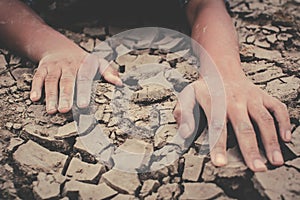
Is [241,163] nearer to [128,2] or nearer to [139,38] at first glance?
[139,38]

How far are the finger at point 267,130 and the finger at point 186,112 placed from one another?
166 millimetres

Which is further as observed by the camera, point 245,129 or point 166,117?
point 166,117

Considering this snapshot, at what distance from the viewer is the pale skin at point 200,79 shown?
124cm

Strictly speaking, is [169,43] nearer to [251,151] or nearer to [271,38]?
[271,38]

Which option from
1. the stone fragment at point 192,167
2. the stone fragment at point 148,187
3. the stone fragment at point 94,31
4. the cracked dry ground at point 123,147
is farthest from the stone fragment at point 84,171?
the stone fragment at point 94,31

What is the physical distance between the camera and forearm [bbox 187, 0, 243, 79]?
56.7 inches

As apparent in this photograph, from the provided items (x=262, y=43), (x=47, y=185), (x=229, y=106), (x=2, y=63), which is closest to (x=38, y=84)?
(x=2, y=63)

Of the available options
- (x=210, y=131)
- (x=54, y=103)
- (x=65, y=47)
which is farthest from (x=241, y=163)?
(x=65, y=47)

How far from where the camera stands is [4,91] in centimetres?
150

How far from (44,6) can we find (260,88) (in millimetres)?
938

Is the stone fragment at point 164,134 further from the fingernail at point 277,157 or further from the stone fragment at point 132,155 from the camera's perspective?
the fingernail at point 277,157

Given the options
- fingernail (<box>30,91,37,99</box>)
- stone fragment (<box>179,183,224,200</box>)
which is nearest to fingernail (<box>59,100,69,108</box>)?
fingernail (<box>30,91,37,99</box>)

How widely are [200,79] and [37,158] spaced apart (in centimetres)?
55

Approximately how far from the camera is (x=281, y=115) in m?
1.30
